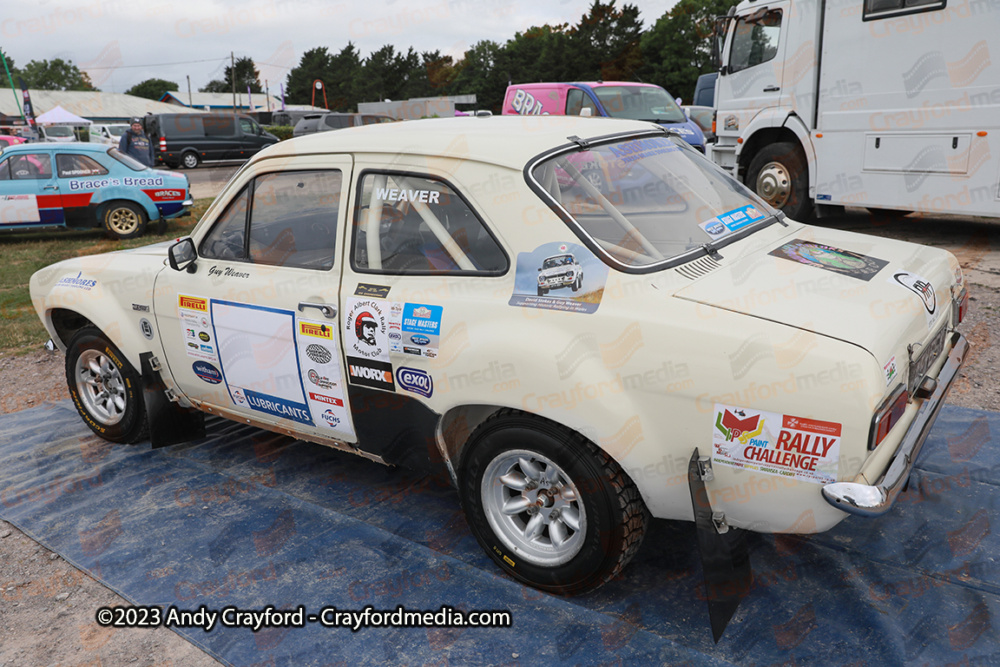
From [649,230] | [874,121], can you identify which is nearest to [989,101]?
[874,121]

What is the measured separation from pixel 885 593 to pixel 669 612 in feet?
2.73

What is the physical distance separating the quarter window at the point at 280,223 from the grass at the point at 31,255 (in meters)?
4.66

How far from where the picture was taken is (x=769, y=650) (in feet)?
8.29

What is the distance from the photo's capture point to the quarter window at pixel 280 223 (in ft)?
10.9

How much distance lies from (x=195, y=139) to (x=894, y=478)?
1144 inches

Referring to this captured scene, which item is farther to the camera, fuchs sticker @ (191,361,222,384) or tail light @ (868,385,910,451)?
fuchs sticker @ (191,361,222,384)

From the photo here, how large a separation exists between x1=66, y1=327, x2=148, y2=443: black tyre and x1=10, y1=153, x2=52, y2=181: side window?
30.2 ft

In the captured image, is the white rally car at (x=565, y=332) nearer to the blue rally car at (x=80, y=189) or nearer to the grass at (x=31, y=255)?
the grass at (x=31, y=255)

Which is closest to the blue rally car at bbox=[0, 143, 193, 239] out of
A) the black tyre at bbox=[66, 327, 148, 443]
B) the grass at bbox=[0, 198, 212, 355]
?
the grass at bbox=[0, 198, 212, 355]

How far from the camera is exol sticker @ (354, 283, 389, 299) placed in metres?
3.03

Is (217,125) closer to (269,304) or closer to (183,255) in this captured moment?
(183,255)

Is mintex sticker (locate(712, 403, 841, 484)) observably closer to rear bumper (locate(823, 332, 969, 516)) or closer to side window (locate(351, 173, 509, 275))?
rear bumper (locate(823, 332, 969, 516))

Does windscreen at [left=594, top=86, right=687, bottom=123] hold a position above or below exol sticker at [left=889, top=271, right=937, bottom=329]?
above

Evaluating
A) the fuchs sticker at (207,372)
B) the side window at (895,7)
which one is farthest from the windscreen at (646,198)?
the side window at (895,7)
